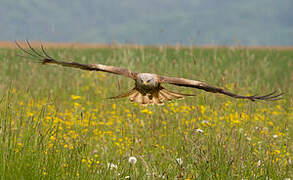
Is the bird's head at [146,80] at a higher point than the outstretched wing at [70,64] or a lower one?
lower

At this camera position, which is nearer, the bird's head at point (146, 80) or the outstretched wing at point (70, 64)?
the outstretched wing at point (70, 64)

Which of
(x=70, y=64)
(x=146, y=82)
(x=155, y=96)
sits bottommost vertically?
(x=155, y=96)

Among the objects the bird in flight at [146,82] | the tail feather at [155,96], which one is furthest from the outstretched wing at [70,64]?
the tail feather at [155,96]

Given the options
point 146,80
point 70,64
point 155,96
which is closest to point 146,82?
point 146,80

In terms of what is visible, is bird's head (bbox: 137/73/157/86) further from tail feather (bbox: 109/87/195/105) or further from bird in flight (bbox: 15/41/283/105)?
tail feather (bbox: 109/87/195/105)

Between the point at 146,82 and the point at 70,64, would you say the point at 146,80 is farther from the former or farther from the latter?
the point at 70,64

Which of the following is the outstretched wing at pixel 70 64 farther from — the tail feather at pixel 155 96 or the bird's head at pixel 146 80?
the tail feather at pixel 155 96

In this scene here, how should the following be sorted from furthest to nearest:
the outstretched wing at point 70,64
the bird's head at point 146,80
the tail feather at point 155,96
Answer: the tail feather at point 155,96, the bird's head at point 146,80, the outstretched wing at point 70,64

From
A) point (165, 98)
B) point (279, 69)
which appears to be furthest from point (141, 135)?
point (279, 69)

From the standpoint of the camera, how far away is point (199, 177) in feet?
11.1

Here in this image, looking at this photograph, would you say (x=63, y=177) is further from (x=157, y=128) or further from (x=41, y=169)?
(x=157, y=128)

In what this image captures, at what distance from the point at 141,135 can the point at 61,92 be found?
14.0ft

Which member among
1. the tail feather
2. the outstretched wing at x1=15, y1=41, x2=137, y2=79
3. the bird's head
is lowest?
the tail feather

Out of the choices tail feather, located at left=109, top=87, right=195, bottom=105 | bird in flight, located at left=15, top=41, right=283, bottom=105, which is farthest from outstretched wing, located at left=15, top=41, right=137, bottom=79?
tail feather, located at left=109, top=87, right=195, bottom=105
